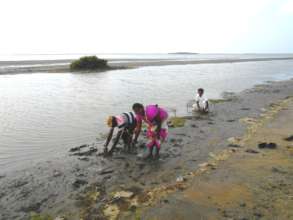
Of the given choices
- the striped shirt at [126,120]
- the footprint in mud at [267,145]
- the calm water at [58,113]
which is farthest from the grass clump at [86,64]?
the footprint in mud at [267,145]

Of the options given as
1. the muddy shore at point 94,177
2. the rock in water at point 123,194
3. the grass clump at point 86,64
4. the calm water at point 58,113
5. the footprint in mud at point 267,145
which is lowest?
the calm water at point 58,113

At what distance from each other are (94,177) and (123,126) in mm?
2036

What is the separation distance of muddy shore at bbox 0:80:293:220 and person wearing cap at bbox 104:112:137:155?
40cm

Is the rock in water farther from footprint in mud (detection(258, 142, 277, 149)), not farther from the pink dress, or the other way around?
footprint in mud (detection(258, 142, 277, 149))

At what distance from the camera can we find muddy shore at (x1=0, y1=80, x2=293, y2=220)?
654cm

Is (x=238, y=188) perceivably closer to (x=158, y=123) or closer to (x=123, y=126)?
(x=158, y=123)

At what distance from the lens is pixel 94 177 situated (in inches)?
316

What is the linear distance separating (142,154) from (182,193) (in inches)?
108

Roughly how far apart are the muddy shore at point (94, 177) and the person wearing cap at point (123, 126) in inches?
15.9

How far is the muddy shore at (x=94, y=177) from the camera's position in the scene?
654cm

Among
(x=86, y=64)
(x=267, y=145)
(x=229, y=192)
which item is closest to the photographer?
(x=229, y=192)

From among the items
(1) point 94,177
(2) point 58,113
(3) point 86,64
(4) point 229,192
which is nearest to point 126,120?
(1) point 94,177

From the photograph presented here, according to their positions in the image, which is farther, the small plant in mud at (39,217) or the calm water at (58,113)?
the calm water at (58,113)

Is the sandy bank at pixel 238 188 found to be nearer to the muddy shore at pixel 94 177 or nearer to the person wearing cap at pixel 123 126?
the muddy shore at pixel 94 177
